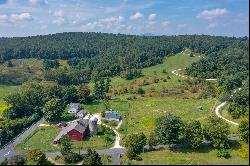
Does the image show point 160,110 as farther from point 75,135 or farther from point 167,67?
point 167,67

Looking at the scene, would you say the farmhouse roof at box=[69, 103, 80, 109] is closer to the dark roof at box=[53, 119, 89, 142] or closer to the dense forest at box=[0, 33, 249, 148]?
the dense forest at box=[0, 33, 249, 148]

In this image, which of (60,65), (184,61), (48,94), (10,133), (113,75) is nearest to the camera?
(10,133)

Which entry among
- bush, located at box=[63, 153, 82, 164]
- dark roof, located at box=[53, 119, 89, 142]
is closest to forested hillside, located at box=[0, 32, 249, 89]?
dark roof, located at box=[53, 119, 89, 142]

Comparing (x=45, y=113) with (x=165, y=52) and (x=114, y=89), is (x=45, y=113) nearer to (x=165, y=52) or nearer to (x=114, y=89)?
(x=114, y=89)

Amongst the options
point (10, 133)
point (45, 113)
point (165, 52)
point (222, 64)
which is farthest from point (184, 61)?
point (10, 133)

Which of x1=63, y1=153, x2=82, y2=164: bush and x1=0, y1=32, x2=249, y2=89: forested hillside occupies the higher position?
x1=0, y1=32, x2=249, y2=89: forested hillside

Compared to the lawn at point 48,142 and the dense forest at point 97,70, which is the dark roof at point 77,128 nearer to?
the lawn at point 48,142
